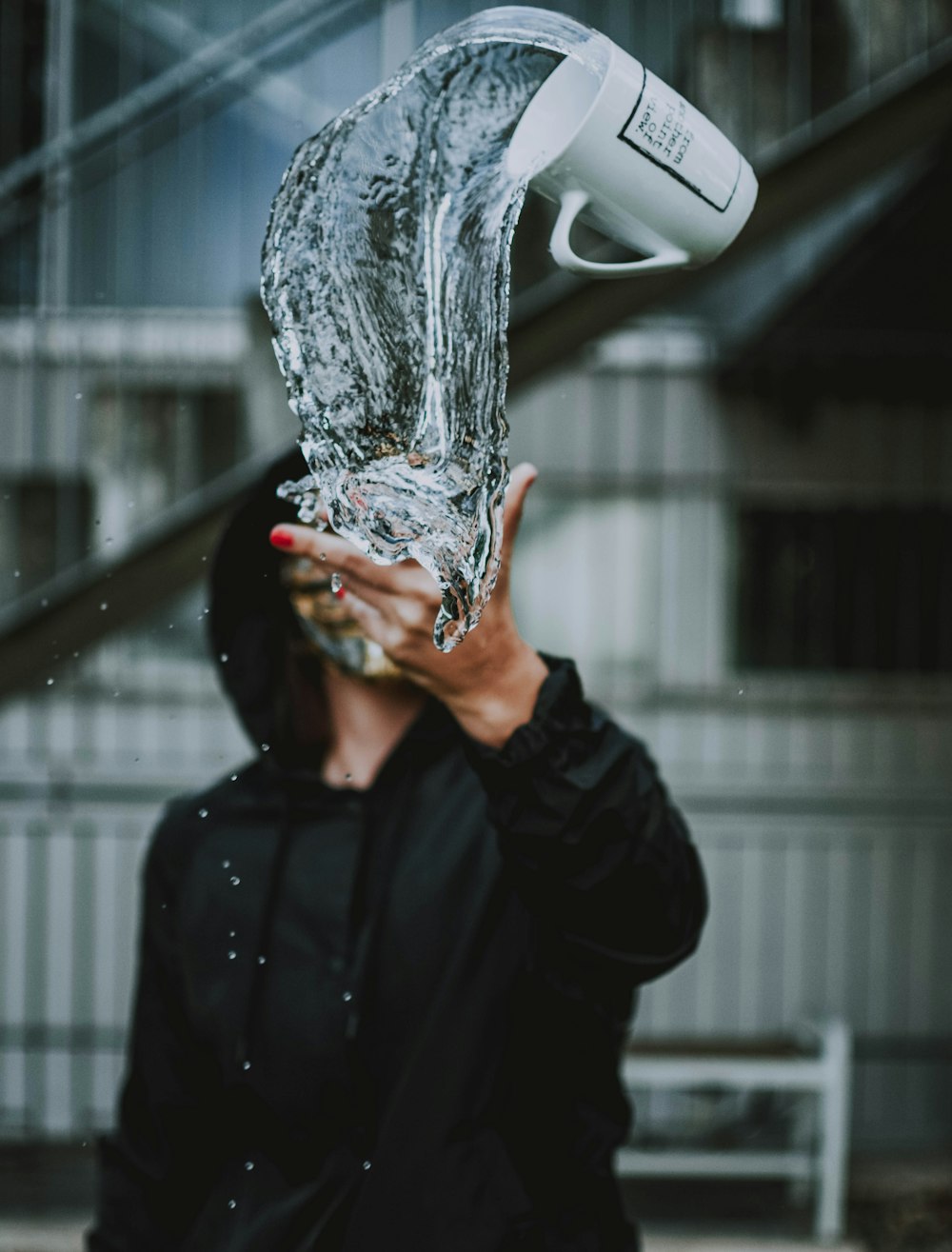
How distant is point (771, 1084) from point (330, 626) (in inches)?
123

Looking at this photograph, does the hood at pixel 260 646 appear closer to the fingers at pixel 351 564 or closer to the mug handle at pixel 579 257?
the fingers at pixel 351 564

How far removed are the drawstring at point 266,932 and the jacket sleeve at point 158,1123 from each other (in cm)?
11

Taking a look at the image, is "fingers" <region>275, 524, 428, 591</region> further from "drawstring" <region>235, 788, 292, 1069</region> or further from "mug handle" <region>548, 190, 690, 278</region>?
"drawstring" <region>235, 788, 292, 1069</region>

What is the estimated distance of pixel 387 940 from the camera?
1.33 meters

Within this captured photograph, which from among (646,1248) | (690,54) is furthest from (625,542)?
(646,1248)

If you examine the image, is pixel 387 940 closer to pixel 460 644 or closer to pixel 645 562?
pixel 460 644

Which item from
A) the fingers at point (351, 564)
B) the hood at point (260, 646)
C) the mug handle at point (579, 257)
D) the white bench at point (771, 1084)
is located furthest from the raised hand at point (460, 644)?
the white bench at point (771, 1084)

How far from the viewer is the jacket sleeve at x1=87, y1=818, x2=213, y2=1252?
139cm

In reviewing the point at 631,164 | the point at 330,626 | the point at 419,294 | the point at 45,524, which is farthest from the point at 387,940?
the point at 45,524

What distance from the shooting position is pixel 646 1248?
3.83 metres

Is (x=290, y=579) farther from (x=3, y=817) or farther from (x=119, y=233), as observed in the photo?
(x=3, y=817)

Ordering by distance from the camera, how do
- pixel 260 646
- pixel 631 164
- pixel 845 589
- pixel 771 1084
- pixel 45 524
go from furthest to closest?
pixel 845 589 < pixel 45 524 < pixel 771 1084 < pixel 260 646 < pixel 631 164

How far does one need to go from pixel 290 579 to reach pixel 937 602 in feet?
13.4

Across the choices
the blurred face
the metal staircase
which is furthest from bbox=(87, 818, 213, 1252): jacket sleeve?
the metal staircase
